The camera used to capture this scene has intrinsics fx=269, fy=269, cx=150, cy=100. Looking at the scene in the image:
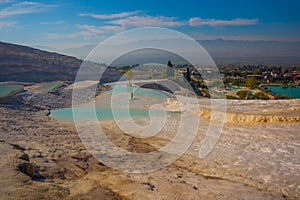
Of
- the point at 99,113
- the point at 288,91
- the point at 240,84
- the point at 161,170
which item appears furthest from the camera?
the point at 240,84

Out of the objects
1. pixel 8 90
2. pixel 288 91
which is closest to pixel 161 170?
pixel 8 90

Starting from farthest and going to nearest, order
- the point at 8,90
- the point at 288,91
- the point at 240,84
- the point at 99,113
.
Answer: the point at 240,84, the point at 288,91, the point at 8,90, the point at 99,113

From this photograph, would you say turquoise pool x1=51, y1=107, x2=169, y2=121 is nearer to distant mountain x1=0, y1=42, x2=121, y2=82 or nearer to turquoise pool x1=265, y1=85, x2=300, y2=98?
distant mountain x1=0, y1=42, x2=121, y2=82

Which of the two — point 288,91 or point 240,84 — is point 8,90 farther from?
point 288,91

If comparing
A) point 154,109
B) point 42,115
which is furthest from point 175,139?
point 42,115

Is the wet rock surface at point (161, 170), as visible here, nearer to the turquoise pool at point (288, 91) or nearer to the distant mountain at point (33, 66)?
the distant mountain at point (33, 66)

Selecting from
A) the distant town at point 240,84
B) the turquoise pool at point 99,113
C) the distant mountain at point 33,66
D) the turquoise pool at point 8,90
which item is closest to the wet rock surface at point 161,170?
the turquoise pool at point 99,113

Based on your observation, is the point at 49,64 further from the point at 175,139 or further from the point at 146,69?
the point at 175,139

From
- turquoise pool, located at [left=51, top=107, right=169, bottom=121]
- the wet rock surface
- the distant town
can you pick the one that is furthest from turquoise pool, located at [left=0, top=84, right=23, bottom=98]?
the distant town
